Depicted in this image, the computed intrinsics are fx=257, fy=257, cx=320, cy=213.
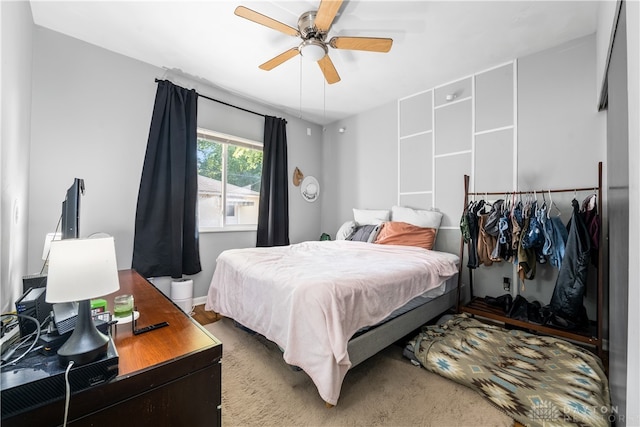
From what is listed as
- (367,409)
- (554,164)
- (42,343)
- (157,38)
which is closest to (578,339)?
(554,164)

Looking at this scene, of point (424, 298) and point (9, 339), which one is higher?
point (9, 339)

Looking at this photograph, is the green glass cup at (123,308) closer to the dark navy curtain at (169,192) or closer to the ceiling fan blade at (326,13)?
the dark navy curtain at (169,192)

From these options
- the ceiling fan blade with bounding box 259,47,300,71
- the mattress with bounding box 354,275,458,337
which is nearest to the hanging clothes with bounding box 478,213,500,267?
the mattress with bounding box 354,275,458,337

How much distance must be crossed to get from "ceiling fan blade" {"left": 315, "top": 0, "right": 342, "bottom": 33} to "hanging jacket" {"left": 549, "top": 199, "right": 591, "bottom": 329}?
2388 mm

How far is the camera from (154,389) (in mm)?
796

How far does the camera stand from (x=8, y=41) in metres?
1.27

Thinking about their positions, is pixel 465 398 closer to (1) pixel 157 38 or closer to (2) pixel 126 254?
(2) pixel 126 254

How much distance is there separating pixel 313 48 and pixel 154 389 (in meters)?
2.30

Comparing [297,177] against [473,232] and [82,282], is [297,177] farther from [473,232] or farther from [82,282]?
[82,282]

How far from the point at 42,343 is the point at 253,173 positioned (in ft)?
10.6

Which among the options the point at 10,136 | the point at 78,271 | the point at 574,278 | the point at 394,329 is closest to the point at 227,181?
the point at 10,136

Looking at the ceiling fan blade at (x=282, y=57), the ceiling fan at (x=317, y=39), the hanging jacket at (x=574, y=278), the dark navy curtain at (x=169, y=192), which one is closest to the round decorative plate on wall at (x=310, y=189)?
the dark navy curtain at (x=169, y=192)

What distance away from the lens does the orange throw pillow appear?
2934 mm

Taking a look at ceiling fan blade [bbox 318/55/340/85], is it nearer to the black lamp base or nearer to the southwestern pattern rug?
the black lamp base
